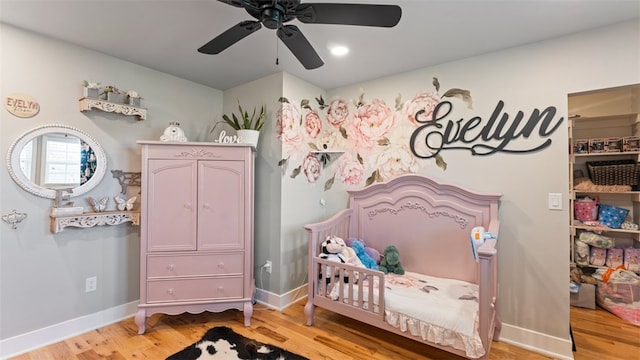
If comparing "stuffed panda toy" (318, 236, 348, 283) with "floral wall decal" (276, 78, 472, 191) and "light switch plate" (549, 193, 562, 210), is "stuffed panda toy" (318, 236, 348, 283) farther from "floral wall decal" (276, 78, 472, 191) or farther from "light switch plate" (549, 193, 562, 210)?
"light switch plate" (549, 193, 562, 210)

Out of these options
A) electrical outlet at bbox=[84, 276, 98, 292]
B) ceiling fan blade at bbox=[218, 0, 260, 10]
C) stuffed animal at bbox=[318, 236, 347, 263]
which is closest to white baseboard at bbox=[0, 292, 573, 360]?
electrical outlet at bbox=[84, 276, 98, 292]

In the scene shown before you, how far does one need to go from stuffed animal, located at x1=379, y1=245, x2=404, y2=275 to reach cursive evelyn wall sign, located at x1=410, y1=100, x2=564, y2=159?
0.91m

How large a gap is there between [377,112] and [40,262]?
10.1 ft

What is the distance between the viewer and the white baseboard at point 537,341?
194cm

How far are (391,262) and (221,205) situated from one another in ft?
5.15

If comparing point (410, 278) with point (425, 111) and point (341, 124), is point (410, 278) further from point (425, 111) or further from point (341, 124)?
point (341, 124)

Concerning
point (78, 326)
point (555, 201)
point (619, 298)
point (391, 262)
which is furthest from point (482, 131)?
point (78, 326)

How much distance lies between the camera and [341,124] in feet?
10.2

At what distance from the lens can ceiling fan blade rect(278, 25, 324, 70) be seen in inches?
56.1

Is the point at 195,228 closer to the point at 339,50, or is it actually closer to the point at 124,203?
the point at 124,203

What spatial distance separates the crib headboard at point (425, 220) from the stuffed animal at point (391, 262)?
5.3 inches

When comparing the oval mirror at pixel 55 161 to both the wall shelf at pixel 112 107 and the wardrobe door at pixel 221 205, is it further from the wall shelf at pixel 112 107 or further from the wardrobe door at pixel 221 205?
the wardrobe door at pixel 221 205

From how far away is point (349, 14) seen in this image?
4.20 feet

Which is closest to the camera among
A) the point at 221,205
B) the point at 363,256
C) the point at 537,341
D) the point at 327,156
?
the point at 537,341
